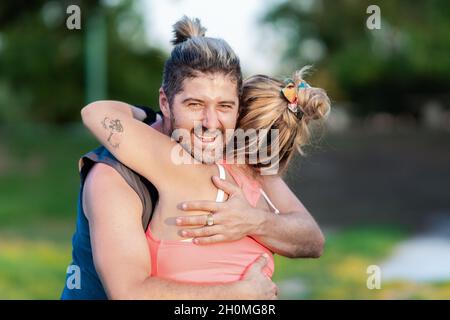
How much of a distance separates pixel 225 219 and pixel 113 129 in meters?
0.49

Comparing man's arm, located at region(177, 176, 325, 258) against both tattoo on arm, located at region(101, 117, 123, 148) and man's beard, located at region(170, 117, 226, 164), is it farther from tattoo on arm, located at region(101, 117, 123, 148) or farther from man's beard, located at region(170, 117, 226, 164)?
tattoo on arm, located at region(101, 117, 123, 148)

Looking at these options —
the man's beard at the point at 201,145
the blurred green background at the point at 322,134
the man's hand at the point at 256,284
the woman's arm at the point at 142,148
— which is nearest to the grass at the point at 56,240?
the blurred green background at the point at 322,134

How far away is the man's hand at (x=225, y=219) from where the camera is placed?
2.63 m

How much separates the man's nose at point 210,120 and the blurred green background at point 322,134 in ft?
1.61

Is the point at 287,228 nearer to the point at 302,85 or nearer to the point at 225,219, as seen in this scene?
the point at 225,219

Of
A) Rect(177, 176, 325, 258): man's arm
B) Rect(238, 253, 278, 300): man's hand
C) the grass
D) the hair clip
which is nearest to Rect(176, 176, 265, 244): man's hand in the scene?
Rect(177, 176, 325, 258): man's arm

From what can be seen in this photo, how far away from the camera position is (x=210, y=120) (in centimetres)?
271

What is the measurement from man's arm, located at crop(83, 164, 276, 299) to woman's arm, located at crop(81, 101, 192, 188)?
0.08m

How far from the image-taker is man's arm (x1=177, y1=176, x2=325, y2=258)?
266 cm

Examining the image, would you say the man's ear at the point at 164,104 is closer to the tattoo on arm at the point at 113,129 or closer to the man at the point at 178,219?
the man at the point at 178,219

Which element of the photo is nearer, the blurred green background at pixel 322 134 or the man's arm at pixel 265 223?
the man's arm at pixel 265 223
